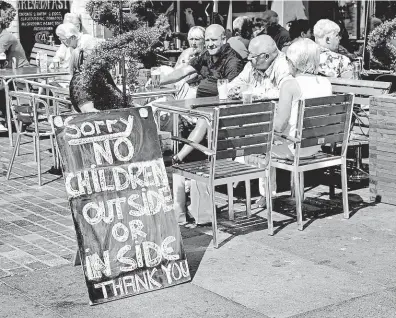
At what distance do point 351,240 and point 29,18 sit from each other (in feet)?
31.1

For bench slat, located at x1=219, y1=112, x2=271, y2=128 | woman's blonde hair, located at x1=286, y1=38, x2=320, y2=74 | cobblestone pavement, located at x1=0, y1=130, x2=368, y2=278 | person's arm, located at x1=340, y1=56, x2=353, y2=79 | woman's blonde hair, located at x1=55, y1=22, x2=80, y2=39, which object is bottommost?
cobblestone pavement, located at x1=0, y1=130, x2=368, y2=278

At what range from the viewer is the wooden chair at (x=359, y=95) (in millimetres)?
7523

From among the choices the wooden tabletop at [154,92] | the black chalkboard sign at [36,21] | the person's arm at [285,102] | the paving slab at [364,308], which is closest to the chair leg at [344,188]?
the person's arm at [285,102]

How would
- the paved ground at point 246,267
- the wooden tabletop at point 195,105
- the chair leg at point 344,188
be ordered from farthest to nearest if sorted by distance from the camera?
the chair leg at point 344,188
the wooden tabletop at point 195,105
the paved ground at point 246,267

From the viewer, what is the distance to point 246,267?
5406 mm

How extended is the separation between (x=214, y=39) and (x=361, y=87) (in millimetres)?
1566

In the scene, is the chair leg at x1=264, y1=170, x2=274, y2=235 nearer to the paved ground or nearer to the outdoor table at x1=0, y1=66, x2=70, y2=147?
the paved ground

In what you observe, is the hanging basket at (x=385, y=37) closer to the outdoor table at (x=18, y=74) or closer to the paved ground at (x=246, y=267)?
the paved ground at (x=246, y=267)

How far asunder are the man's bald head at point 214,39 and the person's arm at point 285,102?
74.6 inches

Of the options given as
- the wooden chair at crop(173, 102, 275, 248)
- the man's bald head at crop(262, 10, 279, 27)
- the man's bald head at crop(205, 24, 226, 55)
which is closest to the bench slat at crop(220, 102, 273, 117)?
the wooden chair at crop(173, 102, 275, 248)

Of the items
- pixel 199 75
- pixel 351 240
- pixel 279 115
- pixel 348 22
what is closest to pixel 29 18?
pixel 348 22

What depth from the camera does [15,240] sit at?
19.9 feet

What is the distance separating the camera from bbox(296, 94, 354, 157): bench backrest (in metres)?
6.20

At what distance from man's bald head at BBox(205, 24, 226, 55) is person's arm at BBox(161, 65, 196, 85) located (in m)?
0.30
